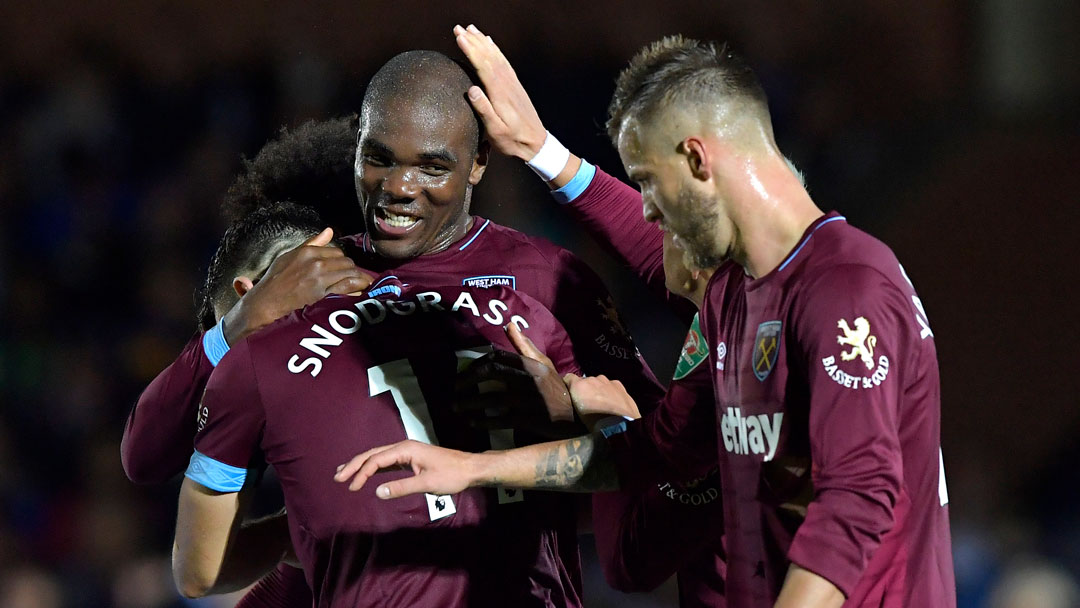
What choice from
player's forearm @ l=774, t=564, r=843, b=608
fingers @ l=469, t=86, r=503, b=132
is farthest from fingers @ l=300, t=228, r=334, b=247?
player's forearm @ l=774, t=564, r=843, b=608

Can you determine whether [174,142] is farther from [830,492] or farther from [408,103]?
[830,492]

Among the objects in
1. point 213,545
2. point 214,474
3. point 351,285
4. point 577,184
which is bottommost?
point 213,545

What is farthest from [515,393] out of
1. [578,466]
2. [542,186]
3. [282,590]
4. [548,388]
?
[542,186]

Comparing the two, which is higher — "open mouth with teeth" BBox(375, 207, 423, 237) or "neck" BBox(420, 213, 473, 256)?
"open mouth with teeth" BBox(375, 207, 423, 237)

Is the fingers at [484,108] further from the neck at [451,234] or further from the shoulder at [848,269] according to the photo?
the shoulder at [848,269]

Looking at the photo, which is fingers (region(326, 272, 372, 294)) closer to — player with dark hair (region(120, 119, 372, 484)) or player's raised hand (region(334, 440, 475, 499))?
player with dark hair (region(120, 119, 372, 484))

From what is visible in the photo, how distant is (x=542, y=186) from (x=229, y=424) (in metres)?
5.15

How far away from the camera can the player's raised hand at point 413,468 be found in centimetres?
229

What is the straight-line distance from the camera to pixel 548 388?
9.21ft

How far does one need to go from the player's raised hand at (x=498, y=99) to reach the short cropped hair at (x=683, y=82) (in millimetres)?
685

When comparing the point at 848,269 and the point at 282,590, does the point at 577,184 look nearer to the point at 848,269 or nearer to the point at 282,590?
the point at 282,590

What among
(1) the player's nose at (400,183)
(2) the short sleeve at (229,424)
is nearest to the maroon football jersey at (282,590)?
(2) the short sleeve at (229,424)

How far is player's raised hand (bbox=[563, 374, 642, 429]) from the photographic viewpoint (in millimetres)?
2850

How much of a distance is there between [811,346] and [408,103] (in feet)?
4.09
